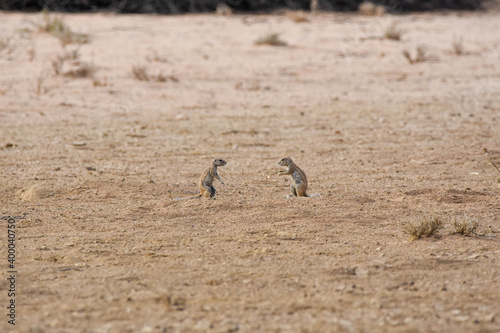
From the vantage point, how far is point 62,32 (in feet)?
47.1

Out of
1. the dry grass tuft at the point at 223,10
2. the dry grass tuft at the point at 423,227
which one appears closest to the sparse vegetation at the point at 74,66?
the dry grass tuft at the point at 223,10

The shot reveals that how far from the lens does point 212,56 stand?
14023 mm

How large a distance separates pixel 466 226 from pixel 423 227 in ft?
1.28

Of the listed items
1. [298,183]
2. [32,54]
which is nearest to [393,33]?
[32,54]

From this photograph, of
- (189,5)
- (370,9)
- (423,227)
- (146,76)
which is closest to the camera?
(423,227)

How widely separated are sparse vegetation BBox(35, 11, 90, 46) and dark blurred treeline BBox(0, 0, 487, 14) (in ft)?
8.09

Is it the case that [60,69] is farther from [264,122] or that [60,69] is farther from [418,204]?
[418,204]

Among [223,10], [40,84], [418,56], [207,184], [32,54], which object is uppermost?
[223,10]

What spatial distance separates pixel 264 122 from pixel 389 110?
2343 millimetres

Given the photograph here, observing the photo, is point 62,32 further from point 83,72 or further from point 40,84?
point 40,84

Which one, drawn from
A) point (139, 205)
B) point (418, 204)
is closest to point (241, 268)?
point (139, 205)

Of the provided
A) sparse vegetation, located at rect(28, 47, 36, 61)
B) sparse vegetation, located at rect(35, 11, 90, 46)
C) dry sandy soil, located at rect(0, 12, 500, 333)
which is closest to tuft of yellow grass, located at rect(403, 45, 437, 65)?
dry sandy soil, located at rect(0, 12, 500, 333)

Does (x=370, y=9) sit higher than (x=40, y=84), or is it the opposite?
(x=370, y=9)

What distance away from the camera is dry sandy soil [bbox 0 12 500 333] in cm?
400
